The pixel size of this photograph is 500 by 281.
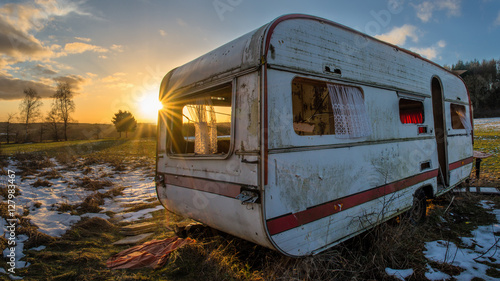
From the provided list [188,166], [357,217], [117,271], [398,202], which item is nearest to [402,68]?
[398,202]

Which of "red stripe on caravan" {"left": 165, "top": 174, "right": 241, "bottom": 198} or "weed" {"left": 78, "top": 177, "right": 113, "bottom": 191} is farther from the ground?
"red stripe on caravan" {"left": 165, "top": 174, "right": 241, "bottom": 198}

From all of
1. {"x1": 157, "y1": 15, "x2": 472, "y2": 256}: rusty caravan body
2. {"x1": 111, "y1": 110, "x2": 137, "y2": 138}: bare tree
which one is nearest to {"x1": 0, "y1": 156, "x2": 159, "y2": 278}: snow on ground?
{"x1": 157, "y1": 15, "x2": 472, "y2": 256}: rusty caravan body

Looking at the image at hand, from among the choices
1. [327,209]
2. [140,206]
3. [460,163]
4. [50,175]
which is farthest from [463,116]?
[50,175]

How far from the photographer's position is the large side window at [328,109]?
10.1 feet

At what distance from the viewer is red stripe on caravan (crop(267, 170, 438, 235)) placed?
2.36 metres

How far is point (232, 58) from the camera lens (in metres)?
2.76

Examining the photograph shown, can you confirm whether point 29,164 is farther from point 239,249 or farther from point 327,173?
point 327,173

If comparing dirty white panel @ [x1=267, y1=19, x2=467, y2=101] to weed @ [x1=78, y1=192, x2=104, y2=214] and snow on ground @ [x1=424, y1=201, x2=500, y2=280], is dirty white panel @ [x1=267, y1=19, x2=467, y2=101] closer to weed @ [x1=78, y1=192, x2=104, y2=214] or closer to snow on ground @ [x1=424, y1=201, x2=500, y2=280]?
snow on ground @ [x1=424, y1=201, x2=500, y2=280]

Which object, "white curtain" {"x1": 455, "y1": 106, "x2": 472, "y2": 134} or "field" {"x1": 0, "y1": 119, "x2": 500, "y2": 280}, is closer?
"field" {"x1": 0, "y1": 119, "x2": 500, "y2": 280}

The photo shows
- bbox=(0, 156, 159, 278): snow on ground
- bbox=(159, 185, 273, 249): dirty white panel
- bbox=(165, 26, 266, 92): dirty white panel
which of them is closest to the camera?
bbox=(159, 185, 273, 249): dirty white panel

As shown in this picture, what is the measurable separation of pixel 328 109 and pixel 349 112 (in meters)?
0.46

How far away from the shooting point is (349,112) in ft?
10.5

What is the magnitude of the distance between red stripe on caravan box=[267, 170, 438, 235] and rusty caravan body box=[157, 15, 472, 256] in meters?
0.01

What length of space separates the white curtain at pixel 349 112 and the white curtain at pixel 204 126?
1.66 metres
